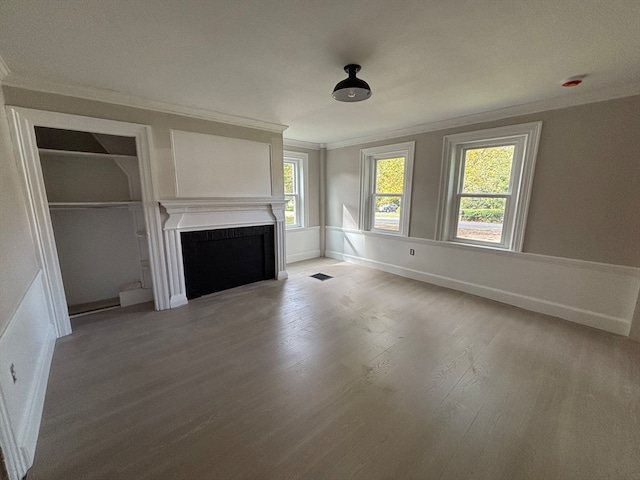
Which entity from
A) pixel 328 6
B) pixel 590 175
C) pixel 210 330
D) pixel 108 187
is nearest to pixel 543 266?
pixel 590 175

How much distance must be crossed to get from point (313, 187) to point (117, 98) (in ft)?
11.1

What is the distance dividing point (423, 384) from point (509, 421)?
1.70 feet

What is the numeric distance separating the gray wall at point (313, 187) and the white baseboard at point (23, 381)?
4.07m

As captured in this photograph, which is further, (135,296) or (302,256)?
(302,256)

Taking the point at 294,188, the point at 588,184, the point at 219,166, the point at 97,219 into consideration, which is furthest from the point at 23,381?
the point at 588,184

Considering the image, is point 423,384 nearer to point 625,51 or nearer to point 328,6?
point 328,6

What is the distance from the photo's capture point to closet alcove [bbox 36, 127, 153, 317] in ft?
9.82

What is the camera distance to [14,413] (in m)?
1.34

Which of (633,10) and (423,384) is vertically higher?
(633,10)

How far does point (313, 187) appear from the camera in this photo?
5383 mm

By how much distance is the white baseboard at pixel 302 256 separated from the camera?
5332 millimetres

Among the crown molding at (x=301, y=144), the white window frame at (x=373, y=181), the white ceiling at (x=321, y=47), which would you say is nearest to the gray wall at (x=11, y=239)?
the white ceiling at (x=321, y=47)

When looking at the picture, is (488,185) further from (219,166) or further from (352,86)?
(219,166)

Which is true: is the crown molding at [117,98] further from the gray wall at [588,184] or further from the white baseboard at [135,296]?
the gray wall at [588,184]
